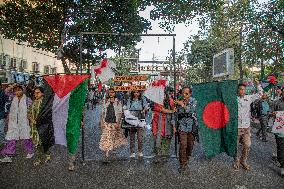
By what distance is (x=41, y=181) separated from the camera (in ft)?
22.8

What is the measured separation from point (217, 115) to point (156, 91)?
1.63 metres

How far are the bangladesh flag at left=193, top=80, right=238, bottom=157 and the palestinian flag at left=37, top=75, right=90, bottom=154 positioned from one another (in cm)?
273

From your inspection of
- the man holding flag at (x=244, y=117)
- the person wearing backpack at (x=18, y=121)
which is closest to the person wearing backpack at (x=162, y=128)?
the man holding flag at (x=244, y=117)

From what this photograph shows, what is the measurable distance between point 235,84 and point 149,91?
6.98ft

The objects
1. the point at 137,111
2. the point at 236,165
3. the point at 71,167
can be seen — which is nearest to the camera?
the point at 71,167

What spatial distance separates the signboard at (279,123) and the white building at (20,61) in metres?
20.1

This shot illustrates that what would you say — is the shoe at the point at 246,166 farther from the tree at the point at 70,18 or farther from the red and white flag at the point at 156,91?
the tree at the point at 70,18

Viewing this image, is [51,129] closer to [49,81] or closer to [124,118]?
[49,81]

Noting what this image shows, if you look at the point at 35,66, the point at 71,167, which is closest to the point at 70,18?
the point at 71,167

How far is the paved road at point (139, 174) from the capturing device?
6.80 metres

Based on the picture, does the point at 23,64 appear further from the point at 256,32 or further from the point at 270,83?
the point at 270,83

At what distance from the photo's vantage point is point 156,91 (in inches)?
343

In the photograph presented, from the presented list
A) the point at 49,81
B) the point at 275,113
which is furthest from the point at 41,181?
the point at 275,113

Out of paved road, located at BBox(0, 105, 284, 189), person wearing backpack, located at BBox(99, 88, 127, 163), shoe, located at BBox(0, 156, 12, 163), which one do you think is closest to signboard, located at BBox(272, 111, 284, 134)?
paved road, located at BBox(0, 105, 284, 189)
